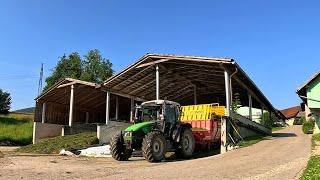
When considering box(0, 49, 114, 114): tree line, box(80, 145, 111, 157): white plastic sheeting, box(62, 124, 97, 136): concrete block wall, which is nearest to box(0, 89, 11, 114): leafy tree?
box(0, 49, 114, 114): tree line

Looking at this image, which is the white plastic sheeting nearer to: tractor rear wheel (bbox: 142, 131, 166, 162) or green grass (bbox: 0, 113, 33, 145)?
tractor rear wheel (bbox: 142, 131, 166, 162)

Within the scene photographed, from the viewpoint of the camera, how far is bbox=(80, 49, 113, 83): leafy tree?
76.1 meters

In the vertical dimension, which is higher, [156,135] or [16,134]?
[16,134]

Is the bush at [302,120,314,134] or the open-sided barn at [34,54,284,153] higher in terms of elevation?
the open-sided barn at [34,54,284,153]

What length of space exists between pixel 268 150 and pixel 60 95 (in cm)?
2330

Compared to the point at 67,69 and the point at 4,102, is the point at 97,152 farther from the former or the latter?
the point at 67,69

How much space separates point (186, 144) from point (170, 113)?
165 cm

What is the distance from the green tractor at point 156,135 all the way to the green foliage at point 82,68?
57.6 meters

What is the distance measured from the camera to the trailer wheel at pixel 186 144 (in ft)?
62.5

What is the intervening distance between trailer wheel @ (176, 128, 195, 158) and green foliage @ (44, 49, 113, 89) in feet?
189

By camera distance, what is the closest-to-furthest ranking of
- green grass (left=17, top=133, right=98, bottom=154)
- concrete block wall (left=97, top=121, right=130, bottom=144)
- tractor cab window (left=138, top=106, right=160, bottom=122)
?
tractor cab window (left=138, top=106, right=160, bottom=122), green grass (left=17, top=133, right=98, bottom=154), concrete block wall (left=97, top=121, right=130, bottom=144)

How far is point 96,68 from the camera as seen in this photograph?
78.4 meters

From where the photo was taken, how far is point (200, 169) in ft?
45.2

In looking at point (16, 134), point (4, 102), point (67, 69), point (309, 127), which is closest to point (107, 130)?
point (16, 134)
